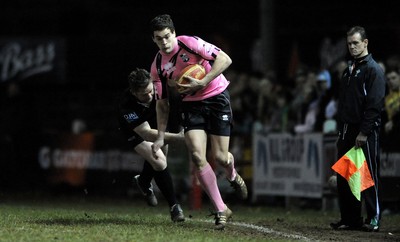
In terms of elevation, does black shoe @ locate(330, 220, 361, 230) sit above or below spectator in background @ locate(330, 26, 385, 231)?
below

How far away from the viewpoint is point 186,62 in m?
11.9

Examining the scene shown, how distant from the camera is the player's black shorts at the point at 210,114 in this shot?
1206 centimetres

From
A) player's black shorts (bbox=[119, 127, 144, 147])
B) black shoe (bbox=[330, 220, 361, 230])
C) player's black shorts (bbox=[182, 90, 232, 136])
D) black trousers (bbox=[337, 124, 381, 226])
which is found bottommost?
black shoe (bbox=[330, 220, 361, 230])

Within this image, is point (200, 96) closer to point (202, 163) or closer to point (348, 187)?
point (202, 163)

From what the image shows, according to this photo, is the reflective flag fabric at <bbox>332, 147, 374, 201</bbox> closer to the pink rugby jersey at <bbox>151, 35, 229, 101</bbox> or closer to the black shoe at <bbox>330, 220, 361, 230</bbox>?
the black shoe at <bbox>330, 220, 361, 230</bbox>

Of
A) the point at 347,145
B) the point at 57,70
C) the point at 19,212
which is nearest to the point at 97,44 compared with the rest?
the point at 57,70

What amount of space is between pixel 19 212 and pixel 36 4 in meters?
15.0

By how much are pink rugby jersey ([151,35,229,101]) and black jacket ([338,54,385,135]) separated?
54.5 inches

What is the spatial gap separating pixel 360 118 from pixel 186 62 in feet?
6.65

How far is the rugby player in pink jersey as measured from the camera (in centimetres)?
1181

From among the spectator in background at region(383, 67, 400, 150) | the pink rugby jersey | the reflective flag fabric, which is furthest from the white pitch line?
the spectator in background at region(383, 67, 400, 150)

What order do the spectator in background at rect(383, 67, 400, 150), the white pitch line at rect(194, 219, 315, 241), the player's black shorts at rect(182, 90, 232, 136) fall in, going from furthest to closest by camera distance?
the spectator in background at rect(383, 67, 400, 150) → the player's black shorts at rect(182, 90, 232, 136) → the white pitch line at rect(194, 219, 315, 241)

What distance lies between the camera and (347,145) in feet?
41.3

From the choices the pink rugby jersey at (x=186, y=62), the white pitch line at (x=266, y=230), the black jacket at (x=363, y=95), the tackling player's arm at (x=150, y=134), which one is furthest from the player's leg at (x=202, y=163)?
the black jacket at (x=363, y=95)
